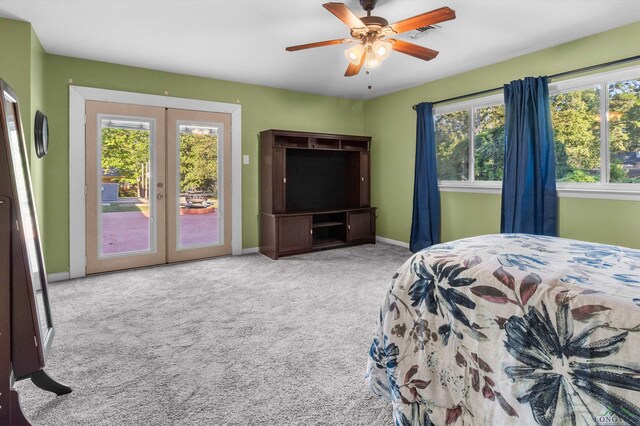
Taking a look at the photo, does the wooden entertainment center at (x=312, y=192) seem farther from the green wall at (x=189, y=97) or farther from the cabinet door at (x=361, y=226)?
the green wall at (x=189, y=97)

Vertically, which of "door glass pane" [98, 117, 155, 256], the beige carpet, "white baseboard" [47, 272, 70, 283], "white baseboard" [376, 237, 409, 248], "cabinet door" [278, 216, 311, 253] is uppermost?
"door glass pane" [98, 117, 155, 256]

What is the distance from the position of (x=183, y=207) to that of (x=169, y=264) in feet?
2.51

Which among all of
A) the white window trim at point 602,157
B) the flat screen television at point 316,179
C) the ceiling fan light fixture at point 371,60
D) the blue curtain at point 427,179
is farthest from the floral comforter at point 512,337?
the flat screen television at point 316,179

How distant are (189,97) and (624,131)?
16.1ft

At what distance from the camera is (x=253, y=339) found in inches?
98.7

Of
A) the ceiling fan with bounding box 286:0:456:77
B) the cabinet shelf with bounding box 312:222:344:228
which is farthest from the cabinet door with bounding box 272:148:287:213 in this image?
the ceiling fan with bounding box 286:0:456:77

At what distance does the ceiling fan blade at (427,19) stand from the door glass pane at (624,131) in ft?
7.30

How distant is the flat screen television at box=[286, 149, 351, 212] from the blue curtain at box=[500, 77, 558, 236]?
2679 millimetres

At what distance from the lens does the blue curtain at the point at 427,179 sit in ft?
16.4

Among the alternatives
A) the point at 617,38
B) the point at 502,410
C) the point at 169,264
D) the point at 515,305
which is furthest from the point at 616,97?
the point at 169,264

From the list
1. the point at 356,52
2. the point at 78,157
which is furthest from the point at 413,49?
the point at 78,157

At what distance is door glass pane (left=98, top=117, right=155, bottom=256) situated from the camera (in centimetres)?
429

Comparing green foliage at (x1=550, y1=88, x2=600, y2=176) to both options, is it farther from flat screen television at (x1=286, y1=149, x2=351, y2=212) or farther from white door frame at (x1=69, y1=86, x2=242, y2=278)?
white door frame at (x1=69, y1=86, x2=242, y2=278)

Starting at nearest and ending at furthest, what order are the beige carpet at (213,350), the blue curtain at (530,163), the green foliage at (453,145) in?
the beige carpet at (213,350) → the blue curtain at (530,163) → the green foliage at (453,145)
